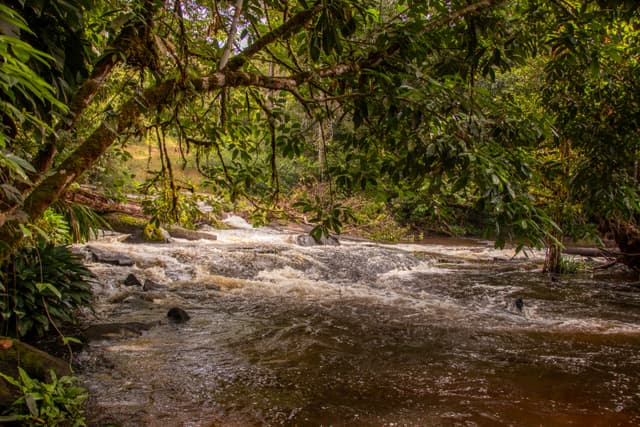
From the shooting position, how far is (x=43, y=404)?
2938mm

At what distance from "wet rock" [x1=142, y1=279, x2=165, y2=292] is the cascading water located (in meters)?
0.18

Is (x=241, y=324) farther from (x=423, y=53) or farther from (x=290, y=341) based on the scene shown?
(x=423, y=53)

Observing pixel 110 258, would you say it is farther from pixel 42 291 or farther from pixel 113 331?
pixel 42 291

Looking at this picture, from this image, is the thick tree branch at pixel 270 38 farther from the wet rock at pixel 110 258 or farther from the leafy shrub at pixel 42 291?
A: the wet rock at pixel 110 258

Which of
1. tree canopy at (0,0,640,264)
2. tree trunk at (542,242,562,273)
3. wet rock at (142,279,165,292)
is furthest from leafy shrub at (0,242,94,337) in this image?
tree trunk at (542,242,562,273)

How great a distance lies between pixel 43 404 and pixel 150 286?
5305 millimetres

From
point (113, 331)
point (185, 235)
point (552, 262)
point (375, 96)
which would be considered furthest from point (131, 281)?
point (552, 262)

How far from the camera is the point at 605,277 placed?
11.0 m

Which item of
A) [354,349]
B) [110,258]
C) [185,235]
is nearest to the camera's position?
[354,349]

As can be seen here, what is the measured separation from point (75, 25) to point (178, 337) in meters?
4.50

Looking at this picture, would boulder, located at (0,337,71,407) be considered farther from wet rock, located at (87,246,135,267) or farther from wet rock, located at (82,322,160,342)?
wet rock, located at (87,246,135,267)

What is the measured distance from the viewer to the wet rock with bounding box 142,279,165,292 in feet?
26.1

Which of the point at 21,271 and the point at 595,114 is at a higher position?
the point at 595,114

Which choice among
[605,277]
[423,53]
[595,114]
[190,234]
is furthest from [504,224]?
[190,234]
